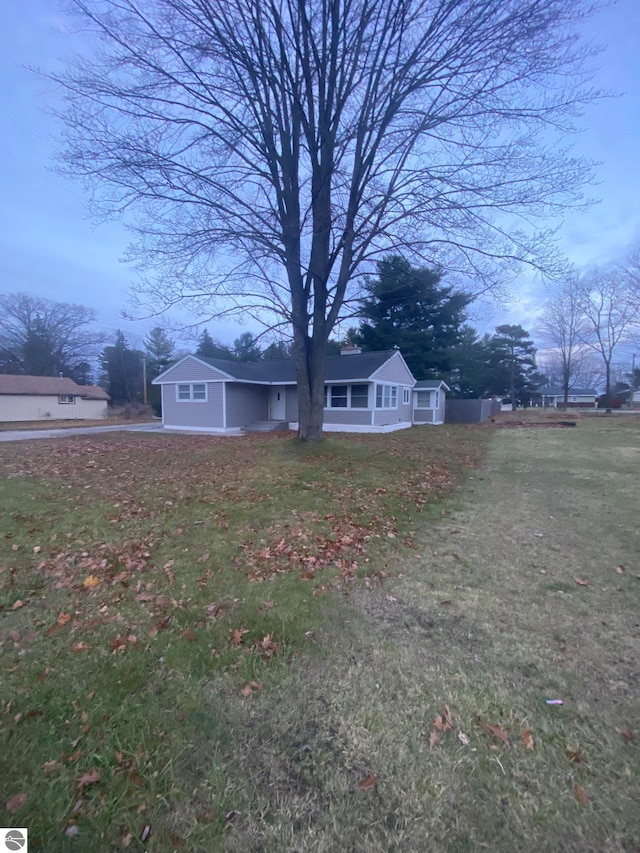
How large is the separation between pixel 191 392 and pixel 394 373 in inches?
444

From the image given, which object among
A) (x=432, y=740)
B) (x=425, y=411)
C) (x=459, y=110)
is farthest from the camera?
(x=425, y=411)

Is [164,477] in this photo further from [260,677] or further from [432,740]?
[432,740]

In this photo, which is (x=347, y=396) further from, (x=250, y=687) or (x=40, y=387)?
(x=40, y=387)

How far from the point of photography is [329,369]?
2180 centimetres

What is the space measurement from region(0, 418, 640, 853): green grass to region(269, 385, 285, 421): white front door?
16877 mm

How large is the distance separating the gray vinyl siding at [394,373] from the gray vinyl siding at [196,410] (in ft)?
26.5

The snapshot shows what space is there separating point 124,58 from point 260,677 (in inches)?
432

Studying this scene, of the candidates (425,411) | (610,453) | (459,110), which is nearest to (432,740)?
(459,110)

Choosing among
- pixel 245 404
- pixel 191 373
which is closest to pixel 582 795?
pixel 245 404

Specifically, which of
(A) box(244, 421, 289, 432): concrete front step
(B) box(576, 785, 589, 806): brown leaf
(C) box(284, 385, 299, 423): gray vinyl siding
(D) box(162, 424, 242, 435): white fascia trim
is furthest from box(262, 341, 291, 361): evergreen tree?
(B) box(576, 785, 589, 806): brown leaf

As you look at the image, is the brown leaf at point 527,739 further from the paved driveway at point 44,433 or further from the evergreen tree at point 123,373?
the evergreen tree at point 123,373

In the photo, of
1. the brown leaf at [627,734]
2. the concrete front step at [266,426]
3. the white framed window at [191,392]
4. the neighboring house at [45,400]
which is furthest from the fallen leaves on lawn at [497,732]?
the neighboring house at [45,400]

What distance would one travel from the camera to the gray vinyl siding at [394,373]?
20.4 meters

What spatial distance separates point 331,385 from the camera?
21109 mm
